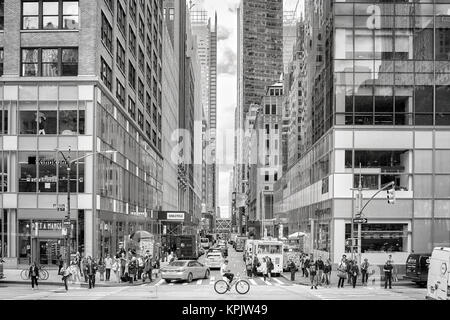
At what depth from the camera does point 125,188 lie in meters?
63.7

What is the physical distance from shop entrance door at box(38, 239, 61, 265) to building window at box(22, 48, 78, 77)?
13121 mm

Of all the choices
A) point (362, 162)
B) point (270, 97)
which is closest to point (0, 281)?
point (362, 162)

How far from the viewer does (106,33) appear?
53844 millimetres

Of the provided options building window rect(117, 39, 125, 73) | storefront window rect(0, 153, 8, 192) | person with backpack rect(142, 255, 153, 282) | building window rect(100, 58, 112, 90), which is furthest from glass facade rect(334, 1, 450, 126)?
storefront window rect(0, 153, 8, 192)

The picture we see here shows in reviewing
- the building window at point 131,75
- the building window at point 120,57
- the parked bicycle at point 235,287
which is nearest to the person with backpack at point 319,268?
the parked bicycle at point 235,287

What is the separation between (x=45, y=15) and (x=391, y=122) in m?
28.6

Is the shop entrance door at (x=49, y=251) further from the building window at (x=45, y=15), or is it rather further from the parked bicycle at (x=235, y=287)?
the parked bicycle at (x=235, y=287)

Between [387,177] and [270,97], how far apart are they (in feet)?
417

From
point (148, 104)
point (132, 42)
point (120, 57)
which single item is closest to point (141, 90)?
point (148, 104)

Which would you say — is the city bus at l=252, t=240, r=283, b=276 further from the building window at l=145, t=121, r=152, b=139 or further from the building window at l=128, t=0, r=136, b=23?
the building window at l=145, t=121, r=152, b=139

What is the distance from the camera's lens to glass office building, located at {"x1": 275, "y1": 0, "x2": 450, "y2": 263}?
44.4 m

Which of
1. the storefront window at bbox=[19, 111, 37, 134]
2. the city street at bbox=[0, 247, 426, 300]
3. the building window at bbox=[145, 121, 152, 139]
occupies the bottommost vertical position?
the city street at bbox=[0, 247, 426, 300]
